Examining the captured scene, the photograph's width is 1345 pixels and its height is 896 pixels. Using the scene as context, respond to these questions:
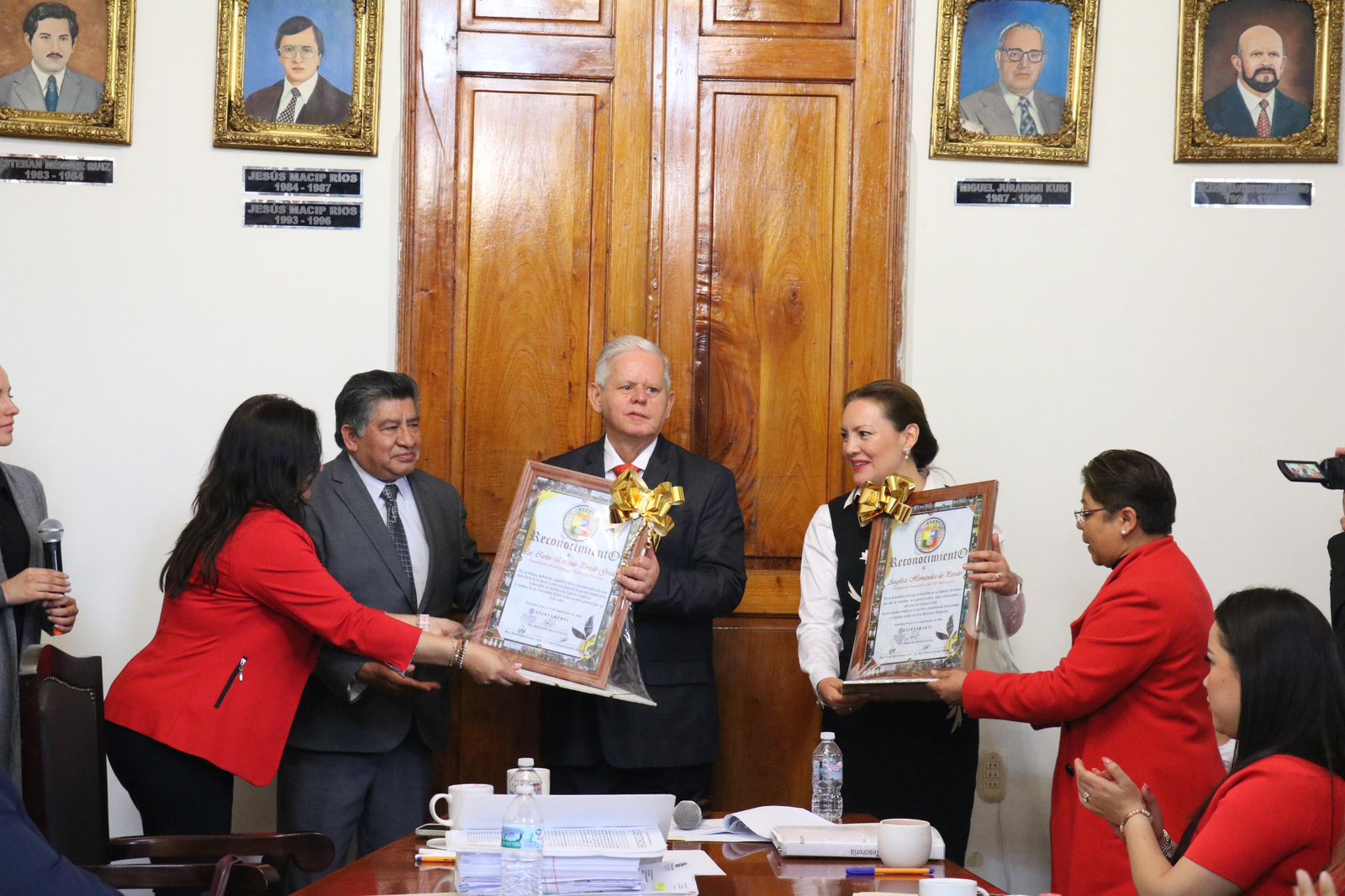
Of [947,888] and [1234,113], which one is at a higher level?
[1234,113]

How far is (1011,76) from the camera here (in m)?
4.37

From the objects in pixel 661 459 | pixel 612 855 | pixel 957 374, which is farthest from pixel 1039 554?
pixel 612 855

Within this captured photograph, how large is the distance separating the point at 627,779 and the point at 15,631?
5.48 ft

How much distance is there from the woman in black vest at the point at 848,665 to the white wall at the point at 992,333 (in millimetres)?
751

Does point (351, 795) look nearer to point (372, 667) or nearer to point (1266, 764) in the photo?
point (372, 667)

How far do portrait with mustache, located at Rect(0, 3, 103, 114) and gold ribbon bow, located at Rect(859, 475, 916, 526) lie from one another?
2753 mm

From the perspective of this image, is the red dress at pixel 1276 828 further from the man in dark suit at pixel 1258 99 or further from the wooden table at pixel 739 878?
the man in dark suit at pixel 1258 99

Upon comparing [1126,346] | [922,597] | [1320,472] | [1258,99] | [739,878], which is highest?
[1258,99]

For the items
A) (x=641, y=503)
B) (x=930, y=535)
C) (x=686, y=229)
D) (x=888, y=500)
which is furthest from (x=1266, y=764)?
(x=686, y=229)

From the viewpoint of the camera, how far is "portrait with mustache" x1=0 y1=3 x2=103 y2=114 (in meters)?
4.29

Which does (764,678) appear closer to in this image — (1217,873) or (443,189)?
(443,189)

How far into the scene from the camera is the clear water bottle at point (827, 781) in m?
2.95

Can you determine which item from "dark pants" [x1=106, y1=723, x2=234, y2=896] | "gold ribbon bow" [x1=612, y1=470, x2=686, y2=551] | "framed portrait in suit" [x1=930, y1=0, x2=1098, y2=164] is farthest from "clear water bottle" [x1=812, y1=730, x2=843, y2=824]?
"framed portrait in suit" [x1=930, y1=0, x2=1098, y2=164]

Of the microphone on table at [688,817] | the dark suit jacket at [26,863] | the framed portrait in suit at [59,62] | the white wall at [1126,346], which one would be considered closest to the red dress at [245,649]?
the microphone on table at [688,817]
